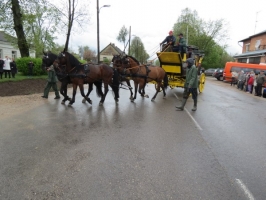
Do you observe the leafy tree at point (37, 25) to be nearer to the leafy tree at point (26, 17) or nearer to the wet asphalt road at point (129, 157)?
the leafy tree at point (26, 17)

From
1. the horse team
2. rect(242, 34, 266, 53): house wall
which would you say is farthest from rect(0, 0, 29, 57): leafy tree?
rect(242, 34, 266, 53): house wall

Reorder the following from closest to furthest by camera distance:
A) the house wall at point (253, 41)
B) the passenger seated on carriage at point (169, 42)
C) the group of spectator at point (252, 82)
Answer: the passenger seated on carriage at point (169, 42) → the group of spectator at point (252, 82) → the house wall at point (253, 41)

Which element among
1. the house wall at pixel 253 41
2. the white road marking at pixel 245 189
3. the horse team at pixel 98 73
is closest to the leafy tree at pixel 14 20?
the horse team at pixel 98 73

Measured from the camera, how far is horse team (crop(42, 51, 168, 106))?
26.3 ft

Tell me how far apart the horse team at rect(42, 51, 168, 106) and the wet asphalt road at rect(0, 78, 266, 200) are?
1750mm

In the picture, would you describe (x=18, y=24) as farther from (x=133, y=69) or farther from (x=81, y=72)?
(x=133, y=69)

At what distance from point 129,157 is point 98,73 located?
17.5ft

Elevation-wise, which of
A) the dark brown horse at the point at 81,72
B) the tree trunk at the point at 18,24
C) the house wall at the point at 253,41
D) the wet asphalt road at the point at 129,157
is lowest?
the wet asphalt road at the point at 129,157

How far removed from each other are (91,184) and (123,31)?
62573 mm

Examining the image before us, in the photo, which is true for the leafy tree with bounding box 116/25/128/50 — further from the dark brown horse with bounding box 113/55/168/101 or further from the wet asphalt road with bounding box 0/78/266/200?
the wet asphalt road with bounding box 0/78/266/200

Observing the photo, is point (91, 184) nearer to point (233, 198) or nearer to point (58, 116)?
point (233, 198)

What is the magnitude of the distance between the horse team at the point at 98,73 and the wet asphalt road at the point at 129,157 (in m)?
1.75

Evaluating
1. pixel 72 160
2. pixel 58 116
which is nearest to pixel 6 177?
pixel 72 160

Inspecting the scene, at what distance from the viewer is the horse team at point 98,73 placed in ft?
26.3
